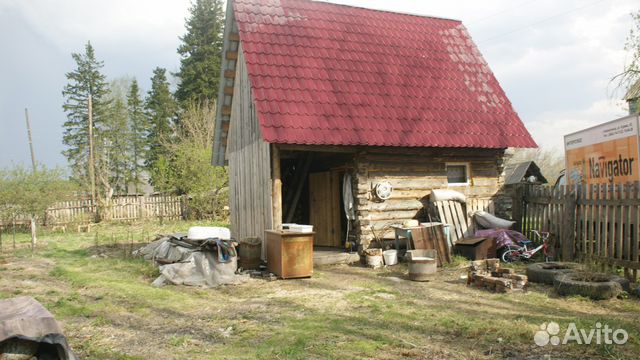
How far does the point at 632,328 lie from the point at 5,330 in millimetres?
6425

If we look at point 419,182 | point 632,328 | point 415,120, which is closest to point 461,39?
point 415,120

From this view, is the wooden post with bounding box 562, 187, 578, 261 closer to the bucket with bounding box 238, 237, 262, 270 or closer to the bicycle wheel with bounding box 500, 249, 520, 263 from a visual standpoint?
the bicycle wheel with bounding box 500, 249, 520, 263

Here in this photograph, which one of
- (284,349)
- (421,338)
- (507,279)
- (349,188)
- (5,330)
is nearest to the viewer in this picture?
(5,330)

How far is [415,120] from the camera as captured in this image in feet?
40.5

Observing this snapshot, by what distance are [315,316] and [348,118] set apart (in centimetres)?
583

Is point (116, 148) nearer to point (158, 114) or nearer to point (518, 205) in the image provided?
point (158, 114)

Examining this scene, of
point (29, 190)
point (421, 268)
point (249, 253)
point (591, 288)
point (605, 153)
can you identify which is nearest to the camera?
point (591, 288)

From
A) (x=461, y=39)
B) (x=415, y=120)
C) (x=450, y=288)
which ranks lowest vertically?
(x=450, y=288)

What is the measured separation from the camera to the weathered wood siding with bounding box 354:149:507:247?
1177 centimetres

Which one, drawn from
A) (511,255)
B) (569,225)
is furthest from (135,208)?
(569,225)

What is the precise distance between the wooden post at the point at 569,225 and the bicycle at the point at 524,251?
16.4 inches

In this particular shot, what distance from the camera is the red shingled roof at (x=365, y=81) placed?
1120 centimetres

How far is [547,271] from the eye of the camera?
8.64 metres

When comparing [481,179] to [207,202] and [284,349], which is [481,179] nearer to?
[284,349]
